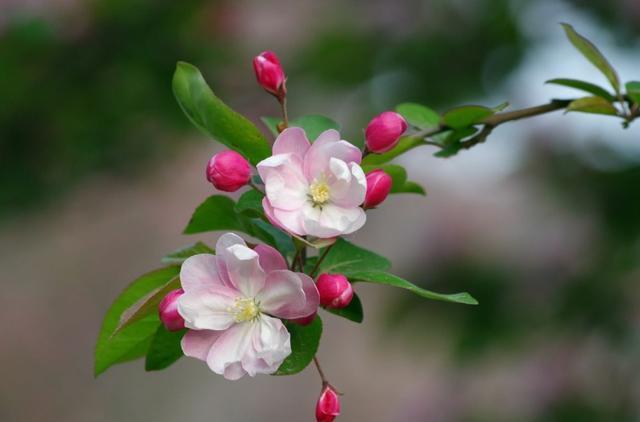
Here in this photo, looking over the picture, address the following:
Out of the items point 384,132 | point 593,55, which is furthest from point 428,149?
point 384,132

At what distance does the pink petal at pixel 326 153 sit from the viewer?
0.49 m

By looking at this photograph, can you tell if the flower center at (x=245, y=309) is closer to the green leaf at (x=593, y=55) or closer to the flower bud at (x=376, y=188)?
the flower bud at (x=376, y=188)

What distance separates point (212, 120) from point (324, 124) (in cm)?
10

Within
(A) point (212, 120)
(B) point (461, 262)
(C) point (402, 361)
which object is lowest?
(C) point (402, 361)

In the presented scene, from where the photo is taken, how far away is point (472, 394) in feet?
6.56

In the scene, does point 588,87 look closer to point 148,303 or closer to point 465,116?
point 465,116

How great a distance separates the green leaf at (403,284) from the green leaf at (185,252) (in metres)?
0.09

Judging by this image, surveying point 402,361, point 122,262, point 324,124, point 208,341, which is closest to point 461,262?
point 324,124

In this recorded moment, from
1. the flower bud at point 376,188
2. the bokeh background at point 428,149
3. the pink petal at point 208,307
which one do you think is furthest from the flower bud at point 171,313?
the bokeh background at point 428,149

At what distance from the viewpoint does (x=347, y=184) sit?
0.48 meters

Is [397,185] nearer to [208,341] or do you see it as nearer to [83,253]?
[208,341]

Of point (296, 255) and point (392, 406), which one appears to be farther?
point (392, 406)

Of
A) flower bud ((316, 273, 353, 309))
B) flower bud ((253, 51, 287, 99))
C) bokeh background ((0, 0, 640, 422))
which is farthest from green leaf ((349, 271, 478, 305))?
bokeh background ((0, 0, 640, 422))

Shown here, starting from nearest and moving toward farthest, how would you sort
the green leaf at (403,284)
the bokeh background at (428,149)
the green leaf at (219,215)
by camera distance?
the green leaf at (403,284) < the green leaf at (219,215) < the bokeh background at (428,149)
